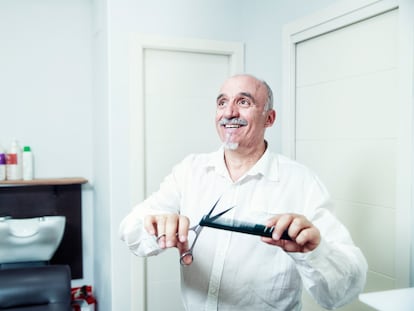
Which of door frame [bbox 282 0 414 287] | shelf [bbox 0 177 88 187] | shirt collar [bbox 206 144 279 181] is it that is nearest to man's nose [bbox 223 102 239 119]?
shirt collar [bbox 206 144 279 181]

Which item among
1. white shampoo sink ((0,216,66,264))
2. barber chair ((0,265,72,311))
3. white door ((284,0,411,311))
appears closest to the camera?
white door ((284,0,411,311))

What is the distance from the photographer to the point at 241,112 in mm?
1475

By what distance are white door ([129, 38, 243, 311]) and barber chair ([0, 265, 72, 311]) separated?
548 mm

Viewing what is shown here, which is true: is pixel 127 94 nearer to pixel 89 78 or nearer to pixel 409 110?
pixel 89 78

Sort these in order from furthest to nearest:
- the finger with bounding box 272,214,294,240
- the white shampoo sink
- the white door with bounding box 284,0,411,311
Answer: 1. the white shampoo sink
2. the white door with bounding box 284,0,411,311
3. the finger with bounding box 272,214,294,240

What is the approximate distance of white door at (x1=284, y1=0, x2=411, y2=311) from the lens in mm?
1533

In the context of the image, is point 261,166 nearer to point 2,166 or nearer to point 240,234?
point 240,234

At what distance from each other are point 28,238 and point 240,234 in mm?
1299

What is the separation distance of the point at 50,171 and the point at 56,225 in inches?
19.6

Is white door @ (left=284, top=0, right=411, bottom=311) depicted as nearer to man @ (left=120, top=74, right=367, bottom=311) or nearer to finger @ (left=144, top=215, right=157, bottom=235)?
man @ (left=120, top=74, right=367, bottom=311)

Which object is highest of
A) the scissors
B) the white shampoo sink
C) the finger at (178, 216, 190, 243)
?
the scissors

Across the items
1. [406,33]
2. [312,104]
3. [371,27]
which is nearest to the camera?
[406,33]

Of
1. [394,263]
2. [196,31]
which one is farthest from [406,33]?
[196,31]

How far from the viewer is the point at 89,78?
8.96ft
